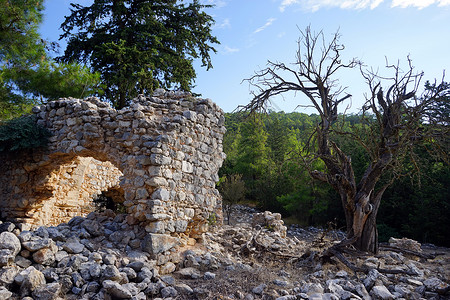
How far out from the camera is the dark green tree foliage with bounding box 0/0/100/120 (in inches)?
420

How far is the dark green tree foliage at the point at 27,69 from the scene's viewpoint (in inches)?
420

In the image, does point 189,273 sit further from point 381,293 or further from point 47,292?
point 381,293

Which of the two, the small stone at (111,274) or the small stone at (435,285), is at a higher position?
the small stone at (111,274)

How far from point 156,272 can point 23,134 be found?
4899 mm

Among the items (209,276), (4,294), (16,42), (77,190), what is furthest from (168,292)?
(16,42)

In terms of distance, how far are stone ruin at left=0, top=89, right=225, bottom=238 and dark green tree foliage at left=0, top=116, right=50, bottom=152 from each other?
220 mm

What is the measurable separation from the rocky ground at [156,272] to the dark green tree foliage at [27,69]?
7587mm

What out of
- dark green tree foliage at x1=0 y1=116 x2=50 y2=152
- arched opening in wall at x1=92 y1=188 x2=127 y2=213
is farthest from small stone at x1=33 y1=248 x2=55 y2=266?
arched opening in wall at x1=92 y1=188 x2=127 y2=213

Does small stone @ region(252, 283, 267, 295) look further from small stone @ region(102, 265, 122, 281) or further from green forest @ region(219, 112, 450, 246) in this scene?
green forest @ region(219, 112, 450, 246)

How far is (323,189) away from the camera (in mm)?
19406

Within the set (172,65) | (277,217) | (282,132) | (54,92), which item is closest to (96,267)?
(277,217)

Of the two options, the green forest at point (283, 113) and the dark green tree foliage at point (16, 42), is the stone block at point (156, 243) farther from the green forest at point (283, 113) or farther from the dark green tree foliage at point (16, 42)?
the dark green tree foliage at point (16, 42)

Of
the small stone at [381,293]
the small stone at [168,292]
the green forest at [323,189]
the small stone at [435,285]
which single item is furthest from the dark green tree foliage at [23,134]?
the small stone at [435,285]

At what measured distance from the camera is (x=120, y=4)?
560 inches
